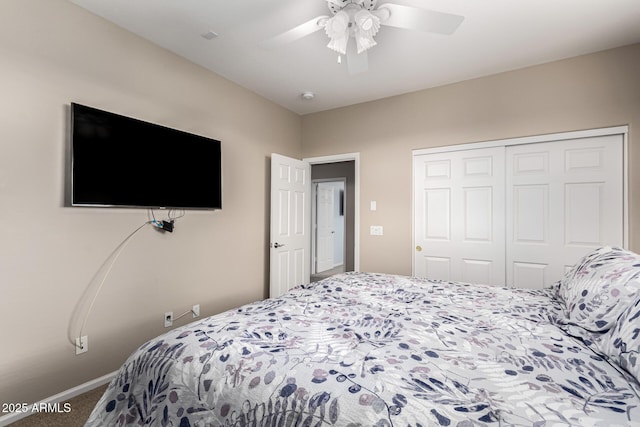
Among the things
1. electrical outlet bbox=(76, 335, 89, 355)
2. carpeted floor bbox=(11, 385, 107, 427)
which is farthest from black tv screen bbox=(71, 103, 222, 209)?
carpeted floor bbox=(11, 385, 107, 427)

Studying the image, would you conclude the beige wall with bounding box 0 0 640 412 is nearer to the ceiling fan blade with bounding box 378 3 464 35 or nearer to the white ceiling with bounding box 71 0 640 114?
the white ceiling with bounding box 71 0 640 114

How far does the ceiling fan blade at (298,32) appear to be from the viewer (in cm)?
179

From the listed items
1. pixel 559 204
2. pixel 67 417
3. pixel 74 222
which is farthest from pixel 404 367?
pixel 559 204

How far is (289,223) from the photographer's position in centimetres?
369

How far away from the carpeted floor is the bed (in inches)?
38.5

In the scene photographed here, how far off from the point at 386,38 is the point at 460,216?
6.22 ft

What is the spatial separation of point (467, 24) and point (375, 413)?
2598 mm

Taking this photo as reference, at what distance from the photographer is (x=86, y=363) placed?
2053mm

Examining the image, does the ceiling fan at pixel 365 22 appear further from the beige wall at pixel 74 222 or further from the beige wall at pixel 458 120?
the beige wall at pixel 458 120

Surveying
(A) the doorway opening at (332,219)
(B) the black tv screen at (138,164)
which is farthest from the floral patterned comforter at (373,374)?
(A) the doorway opening at (332,219)

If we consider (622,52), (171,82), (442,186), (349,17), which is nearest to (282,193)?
(171,82)

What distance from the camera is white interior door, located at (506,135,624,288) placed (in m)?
2.53

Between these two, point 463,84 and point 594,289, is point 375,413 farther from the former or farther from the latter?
point 463,84

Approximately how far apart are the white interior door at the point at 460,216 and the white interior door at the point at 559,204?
12 cm
